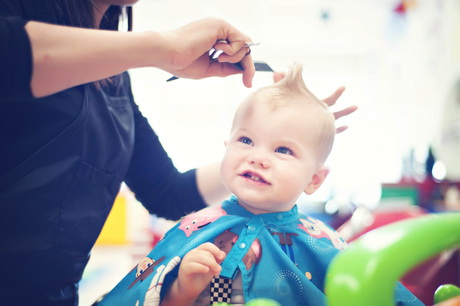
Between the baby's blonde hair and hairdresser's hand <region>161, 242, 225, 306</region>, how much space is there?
35 cm

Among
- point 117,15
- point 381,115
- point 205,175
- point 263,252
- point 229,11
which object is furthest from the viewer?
point 381,115

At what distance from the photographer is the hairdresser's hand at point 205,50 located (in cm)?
70

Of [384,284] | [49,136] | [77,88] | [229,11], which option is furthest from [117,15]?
[229,11]

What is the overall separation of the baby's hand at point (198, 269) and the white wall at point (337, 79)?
311 cm

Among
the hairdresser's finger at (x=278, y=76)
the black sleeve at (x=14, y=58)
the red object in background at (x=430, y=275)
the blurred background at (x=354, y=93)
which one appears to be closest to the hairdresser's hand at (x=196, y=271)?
the black sleeve at (x=14, y=58)

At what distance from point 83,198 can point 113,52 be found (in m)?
0.39

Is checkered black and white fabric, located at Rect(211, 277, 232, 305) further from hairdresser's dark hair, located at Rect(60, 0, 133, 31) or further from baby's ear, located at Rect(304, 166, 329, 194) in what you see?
hairdresser's dark hair, located at Rect(60, 0, 133, 31)

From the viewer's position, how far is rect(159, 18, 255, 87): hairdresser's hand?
70 cm

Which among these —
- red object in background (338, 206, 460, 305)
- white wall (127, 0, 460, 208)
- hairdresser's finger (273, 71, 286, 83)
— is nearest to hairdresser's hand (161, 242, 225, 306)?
hairdresser's finger (273, 71, 286, 83)

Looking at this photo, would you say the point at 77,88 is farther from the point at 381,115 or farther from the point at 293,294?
the point at 381,115

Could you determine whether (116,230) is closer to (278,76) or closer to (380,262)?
(278,76)

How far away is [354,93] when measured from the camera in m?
5.45

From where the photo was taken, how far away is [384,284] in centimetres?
41

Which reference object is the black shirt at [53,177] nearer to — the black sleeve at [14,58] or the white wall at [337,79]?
the black sleeve at [14,58]
